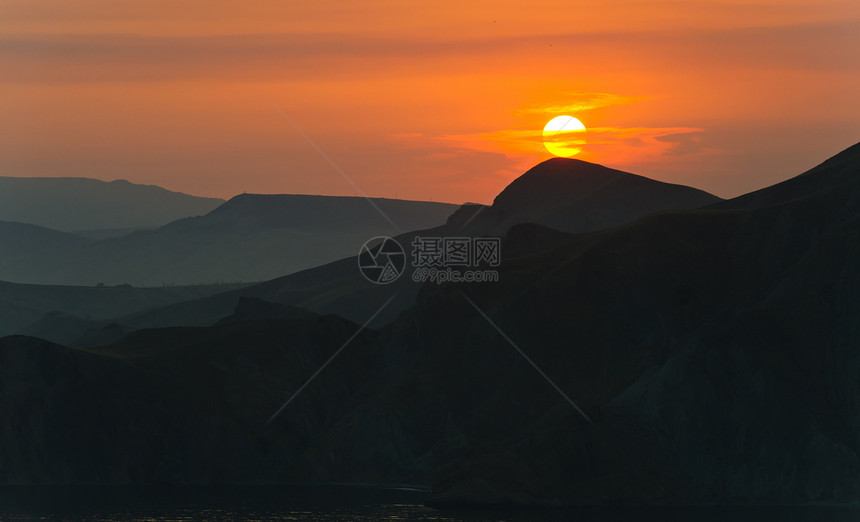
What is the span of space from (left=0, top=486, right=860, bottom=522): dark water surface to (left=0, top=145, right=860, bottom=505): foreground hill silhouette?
16.3 ft

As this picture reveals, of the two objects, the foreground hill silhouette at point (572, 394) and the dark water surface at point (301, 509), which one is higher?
the foreground hill silhouette at point (572, 394)

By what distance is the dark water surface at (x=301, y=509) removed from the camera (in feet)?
446

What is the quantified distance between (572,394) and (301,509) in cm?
4269

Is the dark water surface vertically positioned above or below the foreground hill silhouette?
below

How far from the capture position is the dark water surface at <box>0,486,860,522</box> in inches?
5354

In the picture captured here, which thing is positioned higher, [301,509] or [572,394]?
[572,394]

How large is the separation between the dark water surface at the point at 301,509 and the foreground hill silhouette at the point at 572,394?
4.95m

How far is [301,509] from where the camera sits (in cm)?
14538

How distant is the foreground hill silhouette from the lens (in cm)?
14838

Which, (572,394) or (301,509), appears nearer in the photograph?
(301,509)

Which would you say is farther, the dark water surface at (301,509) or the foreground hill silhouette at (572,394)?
the foreground hill silhouette at (572,394)

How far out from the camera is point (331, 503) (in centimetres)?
15062

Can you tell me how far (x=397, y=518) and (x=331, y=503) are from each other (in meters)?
18.6

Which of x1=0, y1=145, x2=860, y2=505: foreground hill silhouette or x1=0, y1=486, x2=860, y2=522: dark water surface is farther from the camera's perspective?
x1=0, y1=145, x2=860, y2=505: foreground hill silhouette
